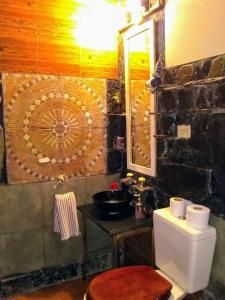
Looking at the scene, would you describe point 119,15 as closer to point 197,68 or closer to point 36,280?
point 197,68

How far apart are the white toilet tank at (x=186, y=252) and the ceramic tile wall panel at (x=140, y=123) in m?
0.62

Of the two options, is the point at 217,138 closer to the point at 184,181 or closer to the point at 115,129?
the point at 184,181

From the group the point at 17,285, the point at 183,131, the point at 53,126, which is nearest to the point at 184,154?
the point at 183,131

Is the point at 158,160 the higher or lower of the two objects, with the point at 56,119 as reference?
lower

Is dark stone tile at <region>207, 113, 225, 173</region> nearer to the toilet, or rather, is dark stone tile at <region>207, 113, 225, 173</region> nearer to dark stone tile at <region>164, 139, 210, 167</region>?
dark stone tile at <region>164, 139, 210, 167</region>

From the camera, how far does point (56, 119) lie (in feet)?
7.83

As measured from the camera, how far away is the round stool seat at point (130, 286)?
157cm

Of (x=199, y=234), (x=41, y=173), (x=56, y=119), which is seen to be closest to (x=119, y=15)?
(x=56, y=119)

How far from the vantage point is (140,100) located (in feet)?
7.75

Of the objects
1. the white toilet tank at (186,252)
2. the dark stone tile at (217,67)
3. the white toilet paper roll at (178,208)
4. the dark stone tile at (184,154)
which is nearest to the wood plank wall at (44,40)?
the dark stone tile at (184,154)

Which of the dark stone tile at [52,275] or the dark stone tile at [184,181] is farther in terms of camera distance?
the dark stone tile at [52,275]

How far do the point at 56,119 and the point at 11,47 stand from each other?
2.11 feet

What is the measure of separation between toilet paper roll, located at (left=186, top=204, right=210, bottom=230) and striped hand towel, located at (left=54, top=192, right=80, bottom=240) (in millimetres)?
1084

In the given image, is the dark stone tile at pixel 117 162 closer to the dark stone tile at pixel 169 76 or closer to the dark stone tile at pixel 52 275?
the dark stone tile at pixel 169 76
